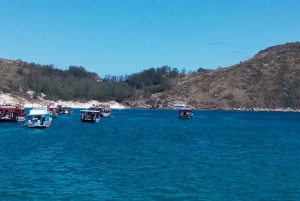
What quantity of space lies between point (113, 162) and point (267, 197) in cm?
1776

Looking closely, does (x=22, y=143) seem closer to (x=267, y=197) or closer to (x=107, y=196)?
(x=107, y=196)

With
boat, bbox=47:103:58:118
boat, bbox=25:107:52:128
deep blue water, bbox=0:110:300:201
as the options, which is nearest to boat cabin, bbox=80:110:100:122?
boat, bbox=47:103:58:118

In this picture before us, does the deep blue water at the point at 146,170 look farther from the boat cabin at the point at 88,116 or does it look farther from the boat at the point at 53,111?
the boat at the point at 53,111

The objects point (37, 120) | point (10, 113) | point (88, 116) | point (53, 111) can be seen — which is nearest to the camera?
point (37, 120)

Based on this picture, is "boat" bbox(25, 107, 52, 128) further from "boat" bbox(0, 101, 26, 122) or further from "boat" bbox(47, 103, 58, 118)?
"boat" bbox(47, 103, 58, 118)

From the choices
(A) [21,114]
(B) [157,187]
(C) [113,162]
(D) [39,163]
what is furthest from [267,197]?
(A) [21,114]

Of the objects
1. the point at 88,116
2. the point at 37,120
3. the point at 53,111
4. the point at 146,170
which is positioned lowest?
the point at 146,170

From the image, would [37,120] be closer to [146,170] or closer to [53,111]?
[53,111]

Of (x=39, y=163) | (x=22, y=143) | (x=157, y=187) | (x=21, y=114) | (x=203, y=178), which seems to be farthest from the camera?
(x=21, y=114)

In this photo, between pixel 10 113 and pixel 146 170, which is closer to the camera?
pixel 146 170

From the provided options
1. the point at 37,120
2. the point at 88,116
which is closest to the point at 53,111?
the point at 88,116

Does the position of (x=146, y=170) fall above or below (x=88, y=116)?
below

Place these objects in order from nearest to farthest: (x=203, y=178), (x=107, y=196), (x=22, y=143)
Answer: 1. (x=107, y=196)
2. (x=203, y=178)
3. (x=22, y=143)

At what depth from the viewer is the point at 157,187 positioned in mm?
33469
